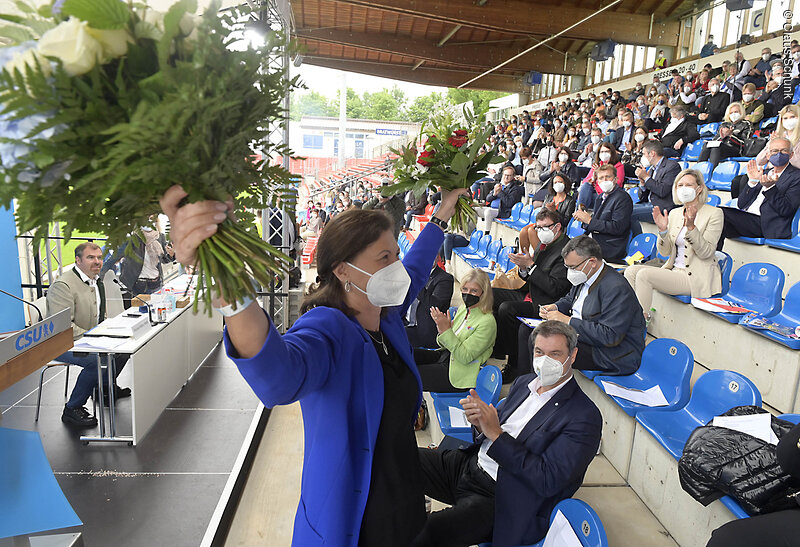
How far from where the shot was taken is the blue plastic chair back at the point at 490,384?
10.7ft

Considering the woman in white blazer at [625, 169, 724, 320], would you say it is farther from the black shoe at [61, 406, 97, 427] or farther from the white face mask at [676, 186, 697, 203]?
the black shoe at [61, 406, 97, 427]

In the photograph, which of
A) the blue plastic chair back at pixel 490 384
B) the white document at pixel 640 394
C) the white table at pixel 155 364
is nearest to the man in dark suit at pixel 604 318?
the white document at pixel 640 394

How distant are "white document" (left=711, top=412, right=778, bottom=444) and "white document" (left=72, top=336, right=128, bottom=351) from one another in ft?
13.2

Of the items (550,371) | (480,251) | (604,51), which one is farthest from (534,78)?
(550,371)

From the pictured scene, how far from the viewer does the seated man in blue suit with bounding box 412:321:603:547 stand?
2.21 m

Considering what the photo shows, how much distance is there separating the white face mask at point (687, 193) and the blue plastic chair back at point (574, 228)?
2219 millimetres

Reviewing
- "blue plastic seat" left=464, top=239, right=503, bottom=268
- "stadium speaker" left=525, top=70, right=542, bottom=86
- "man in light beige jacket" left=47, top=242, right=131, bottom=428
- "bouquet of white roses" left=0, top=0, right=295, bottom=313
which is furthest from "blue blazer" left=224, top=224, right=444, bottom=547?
"stadium speaker" left=525, top=70, right=542, bottom=86

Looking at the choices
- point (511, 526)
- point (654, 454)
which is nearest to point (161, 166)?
point (511, 526)

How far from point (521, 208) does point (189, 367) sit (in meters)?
5.89

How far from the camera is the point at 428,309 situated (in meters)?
4.91

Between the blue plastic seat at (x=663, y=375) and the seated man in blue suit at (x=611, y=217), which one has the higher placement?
the seated man in blue suit at (x=611, y=217)

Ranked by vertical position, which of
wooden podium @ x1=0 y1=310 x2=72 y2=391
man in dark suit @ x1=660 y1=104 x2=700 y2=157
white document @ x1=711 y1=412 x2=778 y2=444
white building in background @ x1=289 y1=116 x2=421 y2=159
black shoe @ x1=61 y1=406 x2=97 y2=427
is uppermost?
white building in background @ x1=289 y1=116 x2=421 y2=159

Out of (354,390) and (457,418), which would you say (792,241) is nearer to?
(457,418)

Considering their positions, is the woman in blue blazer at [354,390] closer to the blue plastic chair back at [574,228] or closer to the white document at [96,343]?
the white document at [96,343]
